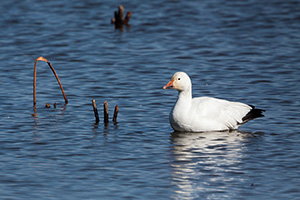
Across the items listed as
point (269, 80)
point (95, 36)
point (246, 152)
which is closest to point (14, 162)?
point (246, 152)

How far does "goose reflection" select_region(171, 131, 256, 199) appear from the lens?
31.8 ft

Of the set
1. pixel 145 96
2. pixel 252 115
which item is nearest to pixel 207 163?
pixel 252 115

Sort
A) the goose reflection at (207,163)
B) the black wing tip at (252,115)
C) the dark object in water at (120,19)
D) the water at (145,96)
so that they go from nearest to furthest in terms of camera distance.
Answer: the goose reflection at (207,163) < the water at (145,96) < the black wing tip at (252,115) < the dark object in water at (120,19)

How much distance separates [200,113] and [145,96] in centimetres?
324

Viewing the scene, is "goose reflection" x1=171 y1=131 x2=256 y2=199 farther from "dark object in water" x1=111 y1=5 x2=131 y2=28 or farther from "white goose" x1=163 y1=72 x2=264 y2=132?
"dark object in water" x1=111 y1=5 x2=131 y2=28

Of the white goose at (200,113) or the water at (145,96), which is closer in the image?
the water at (145,96)

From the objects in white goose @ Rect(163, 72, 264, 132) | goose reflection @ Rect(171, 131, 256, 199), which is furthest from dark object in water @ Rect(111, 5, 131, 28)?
goose reflection @ Rect(171, 131, 256, 199)

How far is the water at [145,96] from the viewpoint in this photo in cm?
1009

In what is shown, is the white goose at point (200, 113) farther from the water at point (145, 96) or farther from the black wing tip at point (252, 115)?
the water at point (145, 96)

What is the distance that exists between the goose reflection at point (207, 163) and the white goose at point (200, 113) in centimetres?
17

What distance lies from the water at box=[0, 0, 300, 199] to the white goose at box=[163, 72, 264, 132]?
0.23 meters

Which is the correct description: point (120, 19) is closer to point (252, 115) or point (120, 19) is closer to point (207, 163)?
point (252, 115)

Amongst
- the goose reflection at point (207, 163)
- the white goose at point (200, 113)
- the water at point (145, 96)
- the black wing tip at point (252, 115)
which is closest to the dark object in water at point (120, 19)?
the water at point (145, 96)

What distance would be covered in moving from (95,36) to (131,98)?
7917 millimetres
